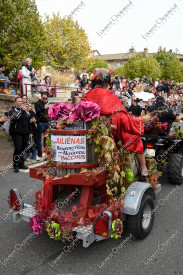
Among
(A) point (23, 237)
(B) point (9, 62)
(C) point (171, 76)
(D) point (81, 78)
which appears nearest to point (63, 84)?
(D) point (81, 78)

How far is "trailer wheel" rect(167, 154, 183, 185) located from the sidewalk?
3.58 meters

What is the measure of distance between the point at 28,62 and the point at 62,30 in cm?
2162

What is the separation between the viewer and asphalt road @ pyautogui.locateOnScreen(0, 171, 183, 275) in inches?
118

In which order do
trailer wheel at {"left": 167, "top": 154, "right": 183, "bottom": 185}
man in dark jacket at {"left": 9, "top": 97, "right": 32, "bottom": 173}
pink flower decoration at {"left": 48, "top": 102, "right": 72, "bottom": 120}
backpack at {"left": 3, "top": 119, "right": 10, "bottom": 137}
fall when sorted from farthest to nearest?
1. man in dark jacket at {"left": 9, "top": 97, "right": 32, "bottom": 173}
2. backpack at {"left": 3, "top": 119, "right": 10, "bottom": 137}
3. trailer wheel at {"left": 167, "top": 154, "right": 183, "bottom": 185}
4. pink flower decoration at {"left": 48, "top": 102, "right": 72, "bottom": 120}

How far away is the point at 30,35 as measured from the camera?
16.3m

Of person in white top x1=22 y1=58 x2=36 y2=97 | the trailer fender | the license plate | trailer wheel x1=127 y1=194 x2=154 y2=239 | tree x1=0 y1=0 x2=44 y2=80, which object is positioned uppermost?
tree x1=0 y1=0 x2=44 y2=80

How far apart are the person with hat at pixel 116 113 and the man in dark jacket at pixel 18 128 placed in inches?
147

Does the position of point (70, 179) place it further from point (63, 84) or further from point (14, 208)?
point (63, 84)

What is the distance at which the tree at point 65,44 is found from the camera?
29.5m

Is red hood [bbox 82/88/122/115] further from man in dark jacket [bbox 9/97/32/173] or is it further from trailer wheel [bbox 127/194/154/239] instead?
man in dark jacket [bbox 9/97/32/173]

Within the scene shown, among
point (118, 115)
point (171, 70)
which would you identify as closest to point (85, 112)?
point (118, 115)

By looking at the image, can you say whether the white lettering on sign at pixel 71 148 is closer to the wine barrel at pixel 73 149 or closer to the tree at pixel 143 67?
the wine barrel at pixel 73 149

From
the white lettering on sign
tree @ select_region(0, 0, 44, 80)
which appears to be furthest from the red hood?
tree @ select_region(0, 0, 44, 80)

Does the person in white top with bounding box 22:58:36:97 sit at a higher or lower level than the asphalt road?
higher
